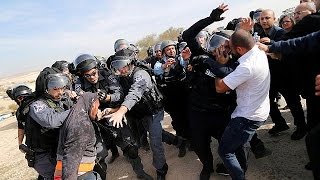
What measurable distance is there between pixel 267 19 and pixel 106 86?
2.50 metres

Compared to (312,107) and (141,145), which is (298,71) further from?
(141,145)

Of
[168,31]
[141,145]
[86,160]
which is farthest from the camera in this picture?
[168,31]

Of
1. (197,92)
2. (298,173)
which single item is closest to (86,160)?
(197,92)

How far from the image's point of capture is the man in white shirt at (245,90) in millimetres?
3000

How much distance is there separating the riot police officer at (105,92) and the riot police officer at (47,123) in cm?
61

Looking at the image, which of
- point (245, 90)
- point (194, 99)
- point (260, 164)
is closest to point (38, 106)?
point (194, 99)

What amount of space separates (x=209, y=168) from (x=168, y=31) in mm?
30747

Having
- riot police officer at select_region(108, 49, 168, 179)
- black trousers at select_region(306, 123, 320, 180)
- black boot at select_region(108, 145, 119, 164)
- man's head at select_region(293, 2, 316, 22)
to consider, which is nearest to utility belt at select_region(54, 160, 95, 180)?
riot police officer at select_region(108, 49, 168, 179)

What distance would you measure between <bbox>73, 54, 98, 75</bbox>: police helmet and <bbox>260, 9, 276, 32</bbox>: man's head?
2.51 m

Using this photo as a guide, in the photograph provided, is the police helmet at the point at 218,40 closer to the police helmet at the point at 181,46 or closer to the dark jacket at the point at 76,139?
the dark jacket at the point at 76,139

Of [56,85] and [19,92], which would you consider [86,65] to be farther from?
[19,92]

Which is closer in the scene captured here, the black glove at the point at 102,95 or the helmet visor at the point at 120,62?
the black glove at the point at 102,95

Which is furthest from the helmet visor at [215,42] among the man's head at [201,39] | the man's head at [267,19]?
Result: the man's head at [267,19]

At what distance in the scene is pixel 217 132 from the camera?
3.89 metres
